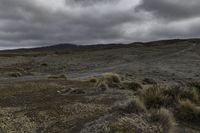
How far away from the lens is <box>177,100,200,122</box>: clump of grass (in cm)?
1123

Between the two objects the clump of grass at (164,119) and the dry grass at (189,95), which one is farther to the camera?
the dry grass at (189,95)

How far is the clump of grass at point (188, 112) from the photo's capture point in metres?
11.2

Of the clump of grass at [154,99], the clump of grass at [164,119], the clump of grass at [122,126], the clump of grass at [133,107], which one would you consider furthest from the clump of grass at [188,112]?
the clump of grass at [122,126]

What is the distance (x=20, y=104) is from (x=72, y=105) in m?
2.11

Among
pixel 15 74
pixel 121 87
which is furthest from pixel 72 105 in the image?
pixel 15 74

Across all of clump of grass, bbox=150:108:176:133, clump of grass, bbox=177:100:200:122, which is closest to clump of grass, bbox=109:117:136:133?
clump of grass, bbox=150:108:176:133

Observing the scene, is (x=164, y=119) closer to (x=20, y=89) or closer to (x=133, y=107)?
(x=133, y=107)

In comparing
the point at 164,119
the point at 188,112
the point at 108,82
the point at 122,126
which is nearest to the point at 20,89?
the point at 108,82

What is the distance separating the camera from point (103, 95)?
15.3 m

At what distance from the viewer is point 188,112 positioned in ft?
37.4

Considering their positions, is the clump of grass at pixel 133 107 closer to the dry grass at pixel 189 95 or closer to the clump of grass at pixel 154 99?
the clump of grass at pixel 154 99

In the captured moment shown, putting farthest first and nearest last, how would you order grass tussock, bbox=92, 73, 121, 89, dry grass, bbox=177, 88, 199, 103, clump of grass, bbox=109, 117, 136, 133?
grass tussock, bbox=92, 73, 121, 89, dry grass, bbox=177, 88, 199, 103, clump of grass, bbox=109, 117, 136, 133

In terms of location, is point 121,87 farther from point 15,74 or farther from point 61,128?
point 15,74

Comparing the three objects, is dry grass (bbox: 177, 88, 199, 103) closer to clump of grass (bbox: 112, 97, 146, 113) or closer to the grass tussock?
clump of grass (bbox: 112, 97, 146, 113)
